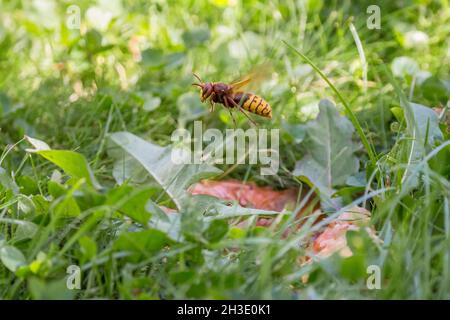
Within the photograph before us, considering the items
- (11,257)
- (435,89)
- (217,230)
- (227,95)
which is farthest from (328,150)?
(11,257)

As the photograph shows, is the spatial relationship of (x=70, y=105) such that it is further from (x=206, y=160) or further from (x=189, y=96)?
(x=206, y=160)

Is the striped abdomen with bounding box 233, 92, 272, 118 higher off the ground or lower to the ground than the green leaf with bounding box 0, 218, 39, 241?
higher

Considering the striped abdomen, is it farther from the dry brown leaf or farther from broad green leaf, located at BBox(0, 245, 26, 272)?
broad green leaf, located at BBox(0, 245, 26, 272)

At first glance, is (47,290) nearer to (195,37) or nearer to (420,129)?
(420,129)

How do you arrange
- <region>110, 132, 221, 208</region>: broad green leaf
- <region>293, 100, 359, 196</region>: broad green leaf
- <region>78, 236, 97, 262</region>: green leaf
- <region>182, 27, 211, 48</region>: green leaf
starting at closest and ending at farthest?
<region>78, 236, 97, 262</region>: green leaf, <region>110, 132, 221, 208</region>: broad green leaf, <region>293, 100, 359, 196</region>: broad green leaf, <region>182, 27, 211, 48</region>: green leaf

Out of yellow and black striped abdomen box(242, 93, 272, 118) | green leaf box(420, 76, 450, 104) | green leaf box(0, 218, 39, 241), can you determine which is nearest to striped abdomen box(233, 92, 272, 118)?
yellow and black striped abdomen box(242, 93, 272, 118)
